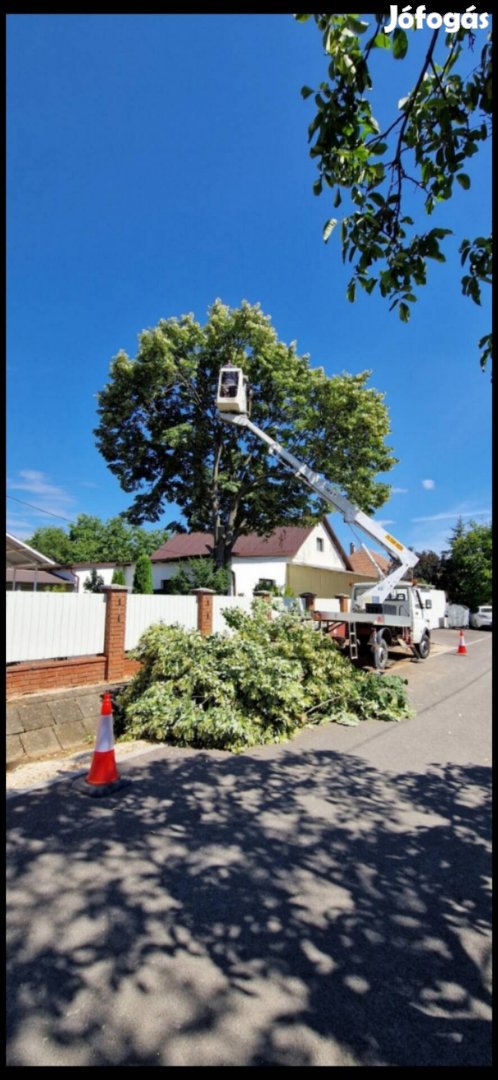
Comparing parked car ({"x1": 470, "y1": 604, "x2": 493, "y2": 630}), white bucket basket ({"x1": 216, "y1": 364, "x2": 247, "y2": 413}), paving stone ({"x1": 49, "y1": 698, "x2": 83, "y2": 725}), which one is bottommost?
parked car ({"x1": 470, "y1": 604, "x2": 493, "y2": 630})

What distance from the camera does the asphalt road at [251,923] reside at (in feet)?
6.63

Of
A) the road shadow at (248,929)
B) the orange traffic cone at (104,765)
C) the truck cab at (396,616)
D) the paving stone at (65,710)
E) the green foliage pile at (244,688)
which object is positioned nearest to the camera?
the road shadow at (248,929)

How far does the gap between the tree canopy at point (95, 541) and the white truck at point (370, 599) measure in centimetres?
4354

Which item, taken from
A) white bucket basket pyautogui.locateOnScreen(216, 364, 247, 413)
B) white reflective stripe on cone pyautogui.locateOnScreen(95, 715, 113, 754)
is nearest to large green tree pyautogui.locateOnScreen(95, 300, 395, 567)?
white bucket basket pyautogui.locateOnScreen(216, 364, 247, 413)

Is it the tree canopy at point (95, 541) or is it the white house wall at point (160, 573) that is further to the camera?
the tree canopy at point (95, 541)

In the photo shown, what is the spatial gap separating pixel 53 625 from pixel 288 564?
21.0 metres

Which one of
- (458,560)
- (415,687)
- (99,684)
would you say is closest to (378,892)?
(99,684)

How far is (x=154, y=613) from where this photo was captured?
29.9 ft

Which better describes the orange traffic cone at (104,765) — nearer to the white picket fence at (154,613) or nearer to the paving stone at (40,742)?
the paving stone at (40,742)

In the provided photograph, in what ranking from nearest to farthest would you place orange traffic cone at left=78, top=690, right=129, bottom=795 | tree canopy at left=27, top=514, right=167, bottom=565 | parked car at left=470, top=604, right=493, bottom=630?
orange traffic cone at left=78, top=690, right=129, bottom=795
parked car at left=470, top=604, right=493, bottom=630
tree canopy at left=27, top=514, right=167, bottom=565

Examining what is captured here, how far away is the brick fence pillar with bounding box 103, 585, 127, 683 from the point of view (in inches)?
312

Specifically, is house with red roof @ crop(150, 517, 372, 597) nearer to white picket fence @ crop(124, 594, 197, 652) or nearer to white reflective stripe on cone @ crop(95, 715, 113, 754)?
white picket fence @ crop(124, 594, 197, 652)

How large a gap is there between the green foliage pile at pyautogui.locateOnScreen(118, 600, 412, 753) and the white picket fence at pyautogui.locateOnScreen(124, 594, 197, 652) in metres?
A: 0.50

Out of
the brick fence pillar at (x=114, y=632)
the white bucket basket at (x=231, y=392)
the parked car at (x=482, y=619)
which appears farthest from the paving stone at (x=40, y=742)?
the parked car at (x=482, y=619)
